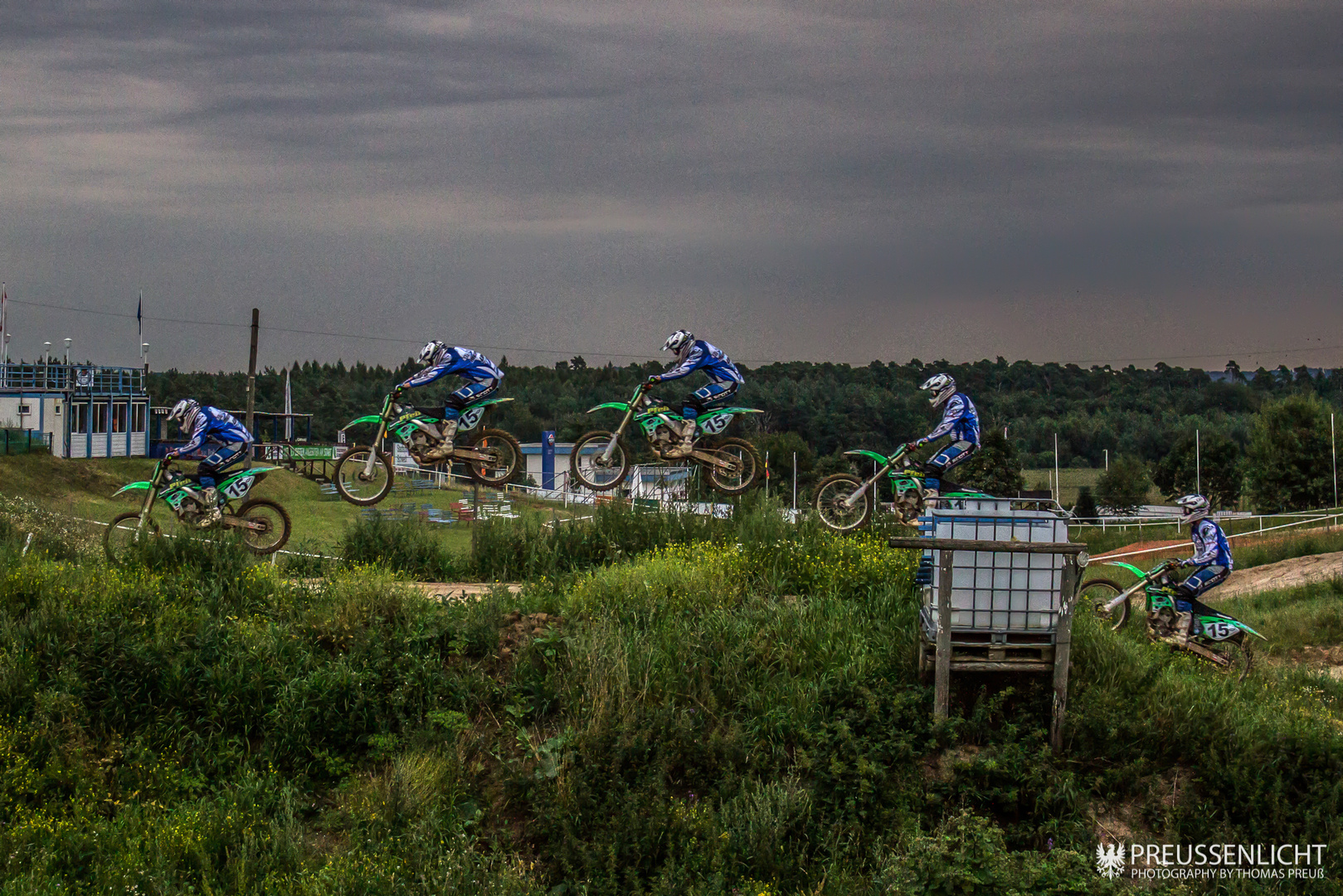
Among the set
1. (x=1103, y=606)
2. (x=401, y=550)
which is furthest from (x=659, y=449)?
(x=1103, y=606)

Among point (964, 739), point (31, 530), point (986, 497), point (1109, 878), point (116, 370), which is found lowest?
point (1109, 878)

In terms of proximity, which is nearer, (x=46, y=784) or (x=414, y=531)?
(x=46, y=784)

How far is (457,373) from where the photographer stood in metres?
19.0

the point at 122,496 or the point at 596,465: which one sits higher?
the point at 596,465

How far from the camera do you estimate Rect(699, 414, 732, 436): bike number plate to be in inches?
749

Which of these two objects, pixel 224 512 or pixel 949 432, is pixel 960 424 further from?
pixel 224 512

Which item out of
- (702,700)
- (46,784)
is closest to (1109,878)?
(702,700)

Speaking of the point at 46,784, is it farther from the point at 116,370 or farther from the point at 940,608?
the point at 116,370

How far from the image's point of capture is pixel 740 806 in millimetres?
13484

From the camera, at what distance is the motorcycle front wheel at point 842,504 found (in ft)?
62.0

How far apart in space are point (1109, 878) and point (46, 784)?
38.8 feet

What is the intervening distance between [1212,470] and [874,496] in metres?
77.4

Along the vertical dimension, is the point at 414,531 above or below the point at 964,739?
above

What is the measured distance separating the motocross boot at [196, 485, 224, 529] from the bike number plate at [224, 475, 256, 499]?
0.62 ft
